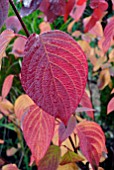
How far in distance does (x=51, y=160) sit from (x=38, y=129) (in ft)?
0.35

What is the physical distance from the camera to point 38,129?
0.59m

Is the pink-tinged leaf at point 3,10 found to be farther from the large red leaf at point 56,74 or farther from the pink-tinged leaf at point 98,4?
the pink-tinged leaf at point 98,4

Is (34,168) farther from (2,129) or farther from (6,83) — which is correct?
(6,83)

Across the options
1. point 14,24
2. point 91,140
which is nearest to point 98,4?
point 14,24

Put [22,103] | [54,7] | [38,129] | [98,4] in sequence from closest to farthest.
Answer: [38,129], [54,7], [98,4], [22,103]

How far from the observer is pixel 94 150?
686 mm

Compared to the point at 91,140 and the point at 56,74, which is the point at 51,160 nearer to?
the point at 91,140

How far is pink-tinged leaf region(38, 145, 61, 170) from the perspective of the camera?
25.9 inches

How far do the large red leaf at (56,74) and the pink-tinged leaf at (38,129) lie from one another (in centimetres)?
17

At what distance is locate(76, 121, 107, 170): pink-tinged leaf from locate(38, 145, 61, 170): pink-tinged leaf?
0.17ft

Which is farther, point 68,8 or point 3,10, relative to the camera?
point 68,8

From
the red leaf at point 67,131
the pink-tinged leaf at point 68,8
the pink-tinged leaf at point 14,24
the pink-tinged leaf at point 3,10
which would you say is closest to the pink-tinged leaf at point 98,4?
the pink-tinged leaf at point 68,8

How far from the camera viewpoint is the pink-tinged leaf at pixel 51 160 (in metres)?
0.66

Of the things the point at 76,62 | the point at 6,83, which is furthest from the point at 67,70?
the point at 6,83
